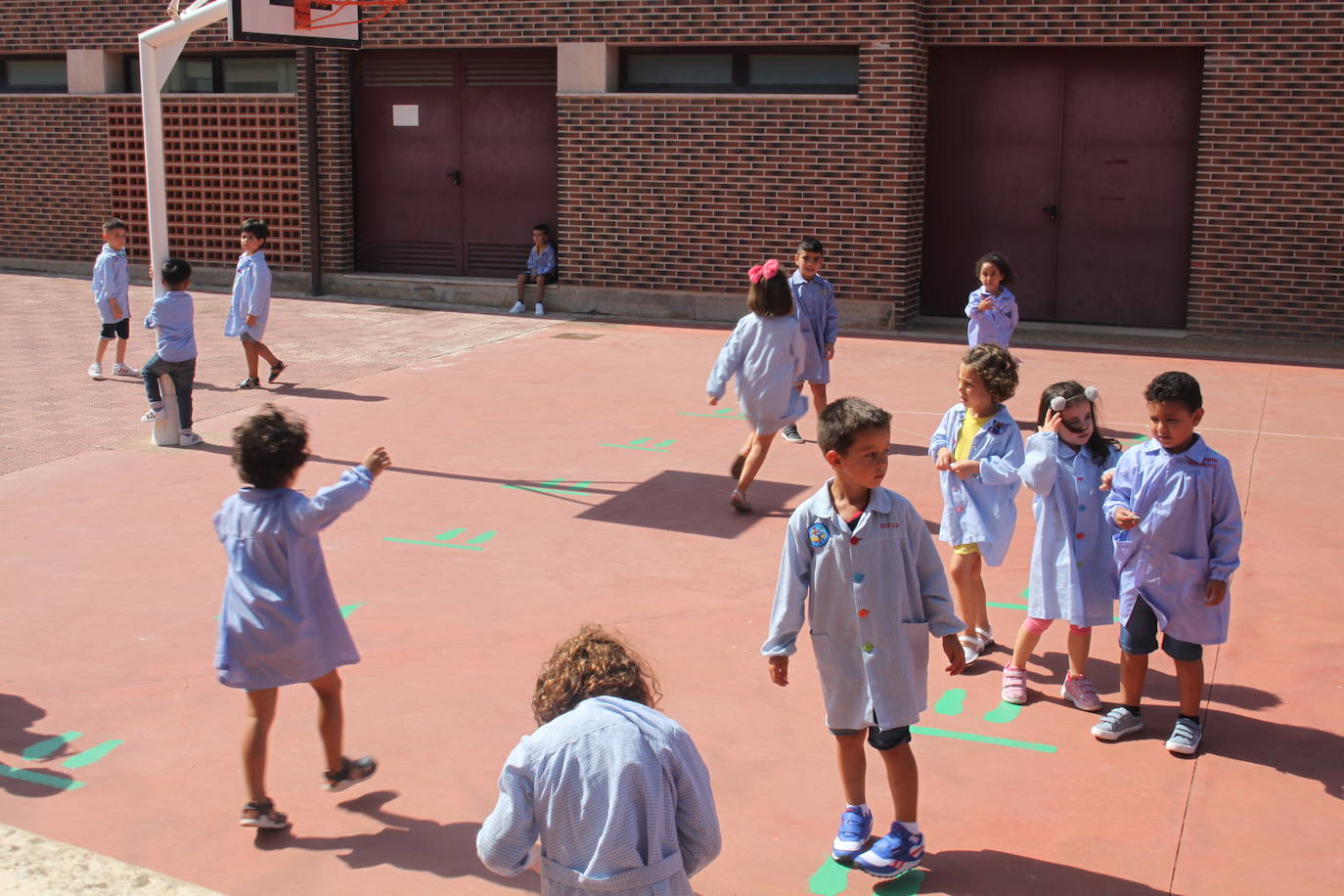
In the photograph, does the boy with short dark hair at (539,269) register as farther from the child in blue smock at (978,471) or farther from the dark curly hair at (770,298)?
the child in blue smock at (978,471)

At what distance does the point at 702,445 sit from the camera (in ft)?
33.7

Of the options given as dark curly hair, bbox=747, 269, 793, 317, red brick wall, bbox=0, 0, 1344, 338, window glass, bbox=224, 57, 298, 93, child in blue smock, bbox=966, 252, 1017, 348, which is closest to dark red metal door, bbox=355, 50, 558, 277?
red brick wall, bbox=0, 0, 1344, 338

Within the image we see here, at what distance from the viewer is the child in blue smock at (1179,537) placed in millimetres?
4992

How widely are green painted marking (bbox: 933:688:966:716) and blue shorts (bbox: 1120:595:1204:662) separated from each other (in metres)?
0.70

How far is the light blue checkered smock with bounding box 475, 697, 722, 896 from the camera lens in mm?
2883

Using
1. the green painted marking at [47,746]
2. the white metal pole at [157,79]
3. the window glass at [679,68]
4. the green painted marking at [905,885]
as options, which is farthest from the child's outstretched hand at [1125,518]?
the window glass at [679,68]

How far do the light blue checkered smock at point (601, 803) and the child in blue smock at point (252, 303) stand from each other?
31.5 feet

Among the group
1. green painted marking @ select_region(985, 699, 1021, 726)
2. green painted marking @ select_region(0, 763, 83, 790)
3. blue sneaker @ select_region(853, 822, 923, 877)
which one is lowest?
green painted marking @ select_region(0, 763, 83, 790)

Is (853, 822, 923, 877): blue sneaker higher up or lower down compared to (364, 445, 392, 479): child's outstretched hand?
lower down

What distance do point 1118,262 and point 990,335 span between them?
625 centimetres

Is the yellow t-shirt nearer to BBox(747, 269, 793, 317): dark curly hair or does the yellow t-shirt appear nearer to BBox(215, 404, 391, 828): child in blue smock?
BBox(215, 404, 391, 828): child in blue smock

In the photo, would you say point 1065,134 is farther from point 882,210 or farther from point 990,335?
point 990,335

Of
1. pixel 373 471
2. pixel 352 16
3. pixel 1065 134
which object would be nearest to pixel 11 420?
pixel 352 16

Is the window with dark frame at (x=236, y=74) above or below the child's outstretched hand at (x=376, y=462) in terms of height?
above
